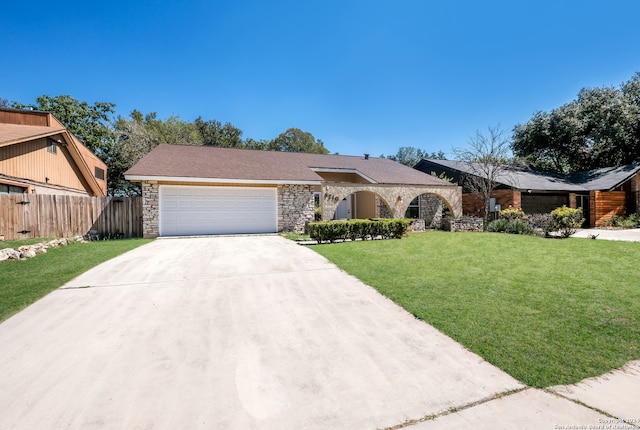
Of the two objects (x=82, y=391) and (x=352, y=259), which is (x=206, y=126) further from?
(x=82, y=391)

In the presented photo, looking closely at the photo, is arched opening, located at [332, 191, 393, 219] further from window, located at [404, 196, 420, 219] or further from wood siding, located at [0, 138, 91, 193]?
wood siding, located at [0, 138, 91, 193]

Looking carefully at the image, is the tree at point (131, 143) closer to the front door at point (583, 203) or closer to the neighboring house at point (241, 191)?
the neighboring house at point (241, 191)

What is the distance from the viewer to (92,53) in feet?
43.1

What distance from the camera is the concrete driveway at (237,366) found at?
2.06 m

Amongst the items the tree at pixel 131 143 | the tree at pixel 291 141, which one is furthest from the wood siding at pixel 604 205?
the tree at pixel 291 141

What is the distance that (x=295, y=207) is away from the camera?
14.7 metres

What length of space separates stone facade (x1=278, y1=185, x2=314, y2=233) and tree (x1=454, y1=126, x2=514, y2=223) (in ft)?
35.9

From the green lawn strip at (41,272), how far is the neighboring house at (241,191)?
12.5ft

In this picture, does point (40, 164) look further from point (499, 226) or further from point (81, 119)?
point (499, 226)

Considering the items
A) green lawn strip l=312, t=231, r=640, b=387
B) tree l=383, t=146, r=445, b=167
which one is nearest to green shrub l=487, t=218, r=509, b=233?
green lawn strip l=312, t=231, r=640, b=387

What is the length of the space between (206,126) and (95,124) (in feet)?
33.0

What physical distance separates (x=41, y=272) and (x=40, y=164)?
442 inches

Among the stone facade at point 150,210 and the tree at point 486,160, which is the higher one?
the tree at point 486,160

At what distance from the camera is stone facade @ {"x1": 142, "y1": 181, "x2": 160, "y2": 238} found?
41.1 feet
